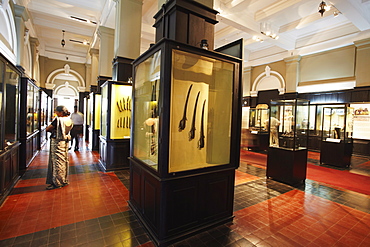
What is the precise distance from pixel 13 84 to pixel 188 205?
437 cm

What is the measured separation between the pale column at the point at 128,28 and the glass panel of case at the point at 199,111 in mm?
3845

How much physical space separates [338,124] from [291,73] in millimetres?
4516

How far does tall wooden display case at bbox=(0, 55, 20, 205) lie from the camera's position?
3.28 meters

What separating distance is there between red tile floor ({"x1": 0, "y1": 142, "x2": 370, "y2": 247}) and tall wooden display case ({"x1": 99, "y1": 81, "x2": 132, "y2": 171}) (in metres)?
0.89

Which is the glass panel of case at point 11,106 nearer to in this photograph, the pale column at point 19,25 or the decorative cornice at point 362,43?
the pale column at point 19,25

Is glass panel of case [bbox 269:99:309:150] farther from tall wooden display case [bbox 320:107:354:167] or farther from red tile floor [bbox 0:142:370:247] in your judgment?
tall wooden display case [bbox 320:107:354:167]

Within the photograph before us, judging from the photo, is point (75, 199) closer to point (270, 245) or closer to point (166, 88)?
point (166, 88)

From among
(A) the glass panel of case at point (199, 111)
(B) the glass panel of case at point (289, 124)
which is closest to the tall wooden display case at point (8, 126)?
(A) the glass panel of case at point (199, 111)

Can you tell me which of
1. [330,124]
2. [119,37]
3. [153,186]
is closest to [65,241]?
[153,186]

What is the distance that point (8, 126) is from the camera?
3.87m

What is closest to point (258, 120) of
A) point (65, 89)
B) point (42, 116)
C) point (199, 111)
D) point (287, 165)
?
point (287, 165)

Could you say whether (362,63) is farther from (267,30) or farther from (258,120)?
(258,120)

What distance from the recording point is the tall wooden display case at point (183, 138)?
2244 millimetres

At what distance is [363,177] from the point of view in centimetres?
550
